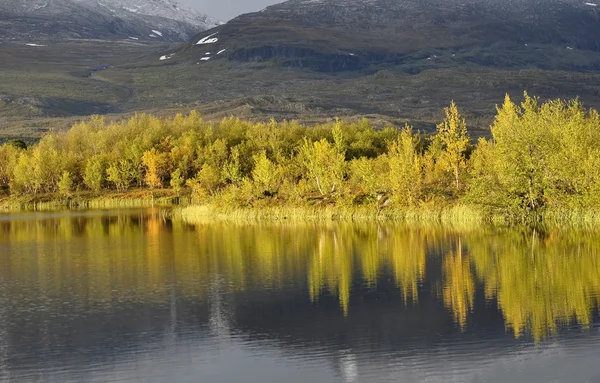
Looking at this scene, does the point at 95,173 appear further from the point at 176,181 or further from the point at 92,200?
the point at 176,181

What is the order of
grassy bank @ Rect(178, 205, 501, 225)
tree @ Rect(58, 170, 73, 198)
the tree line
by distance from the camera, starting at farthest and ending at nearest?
tree @ Rect(58, 170, 73, 198) < grassy bank @ Rect(178, 205, 501, 225) < the tree line

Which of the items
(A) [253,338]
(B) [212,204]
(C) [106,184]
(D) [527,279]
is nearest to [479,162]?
(B) [212,204]

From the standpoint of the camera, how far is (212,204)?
75.7m

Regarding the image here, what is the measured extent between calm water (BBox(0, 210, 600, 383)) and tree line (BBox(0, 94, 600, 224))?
18.1 feet

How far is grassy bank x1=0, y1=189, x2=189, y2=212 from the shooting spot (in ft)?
332

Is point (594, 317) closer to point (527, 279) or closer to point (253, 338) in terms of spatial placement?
point (527, 279)

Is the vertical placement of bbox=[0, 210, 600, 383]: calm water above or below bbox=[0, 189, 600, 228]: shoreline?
below

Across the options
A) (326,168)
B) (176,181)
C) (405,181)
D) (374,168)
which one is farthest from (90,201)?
(405,181)

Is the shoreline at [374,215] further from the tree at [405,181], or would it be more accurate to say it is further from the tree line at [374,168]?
the tree at [405,181]

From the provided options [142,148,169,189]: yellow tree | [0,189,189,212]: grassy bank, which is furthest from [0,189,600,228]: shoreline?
[142,148,169,189]: yellow tree

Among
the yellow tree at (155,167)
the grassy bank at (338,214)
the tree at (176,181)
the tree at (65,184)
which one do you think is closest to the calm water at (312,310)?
the grassy bank at (338,214)

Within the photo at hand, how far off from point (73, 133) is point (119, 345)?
110 metres

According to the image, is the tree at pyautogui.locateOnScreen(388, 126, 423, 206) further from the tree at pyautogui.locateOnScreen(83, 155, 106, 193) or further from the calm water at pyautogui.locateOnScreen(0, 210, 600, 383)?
→ the tree at pyautogui.locateOnScreen(83, 155, 106, 193)

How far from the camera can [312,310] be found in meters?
30.9
